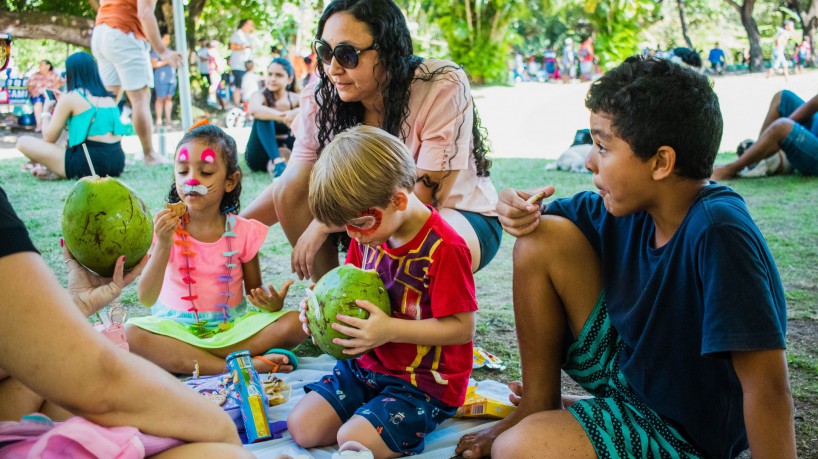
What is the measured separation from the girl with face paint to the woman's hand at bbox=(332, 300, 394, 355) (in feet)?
2.95

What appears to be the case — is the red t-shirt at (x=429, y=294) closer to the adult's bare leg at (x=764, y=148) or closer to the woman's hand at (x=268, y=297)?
the woman's hand at (x=268, y=297)

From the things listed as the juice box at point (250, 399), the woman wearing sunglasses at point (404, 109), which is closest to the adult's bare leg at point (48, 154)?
the woman wearing sunglasses at point (404, 109)

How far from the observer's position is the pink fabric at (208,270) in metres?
3.34

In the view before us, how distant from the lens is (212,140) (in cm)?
331

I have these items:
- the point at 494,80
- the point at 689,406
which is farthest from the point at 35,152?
the point at 494,80

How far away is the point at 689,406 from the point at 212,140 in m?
2.24

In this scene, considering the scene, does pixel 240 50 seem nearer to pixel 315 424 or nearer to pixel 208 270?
pixel 208 270

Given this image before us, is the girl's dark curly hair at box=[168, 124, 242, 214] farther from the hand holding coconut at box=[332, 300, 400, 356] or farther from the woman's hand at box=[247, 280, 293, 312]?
the hand holding coconut at box=[332, 300, 400, 356]

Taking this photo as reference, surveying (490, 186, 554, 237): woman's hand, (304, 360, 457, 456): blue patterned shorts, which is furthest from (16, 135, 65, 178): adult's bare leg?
(490, 186, 554, 237): woman's hand

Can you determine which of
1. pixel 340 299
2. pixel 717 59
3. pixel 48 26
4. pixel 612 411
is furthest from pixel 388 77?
pixel 717 59

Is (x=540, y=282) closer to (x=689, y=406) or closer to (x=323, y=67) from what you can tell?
(x=689, y=406)

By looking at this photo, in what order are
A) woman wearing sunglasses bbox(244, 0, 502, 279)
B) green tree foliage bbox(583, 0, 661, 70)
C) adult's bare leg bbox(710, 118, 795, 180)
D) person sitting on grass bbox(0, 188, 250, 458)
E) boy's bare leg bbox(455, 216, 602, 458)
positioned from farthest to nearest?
1. green tree foliage bbox(583, 0, 661, 70)
2. adult's bare leg bbox(710, 118, 795, 180)
3. woman wearing sunglasses bbox(244, 0, 502, 279)
4. boy's bare leg bbox(455, 216, 602, 458)
5. person sitting on grass bbox(0, 188, 250, 458)

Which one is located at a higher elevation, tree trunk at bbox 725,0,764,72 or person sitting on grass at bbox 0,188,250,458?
tree trunk at bbox 725,0,764,72

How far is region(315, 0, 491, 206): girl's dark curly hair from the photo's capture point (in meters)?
3.08
